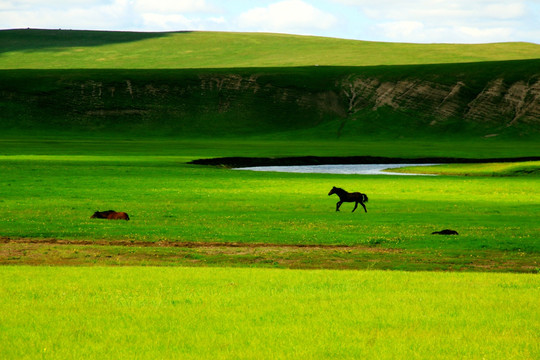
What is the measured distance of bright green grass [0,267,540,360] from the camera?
11.9 meters

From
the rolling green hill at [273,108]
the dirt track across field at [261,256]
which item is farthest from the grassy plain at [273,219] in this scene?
the rolling green hill at [273,108]

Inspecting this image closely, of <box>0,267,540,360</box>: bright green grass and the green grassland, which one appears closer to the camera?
<box>0,267,540,360</box>: bright green grass

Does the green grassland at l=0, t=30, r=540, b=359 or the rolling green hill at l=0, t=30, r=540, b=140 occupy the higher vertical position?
the green grassland at l=0, t=30, r=540, b=359

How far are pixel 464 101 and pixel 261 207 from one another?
15920 centimetres

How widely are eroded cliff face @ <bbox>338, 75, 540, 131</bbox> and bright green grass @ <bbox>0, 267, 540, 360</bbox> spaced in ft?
546

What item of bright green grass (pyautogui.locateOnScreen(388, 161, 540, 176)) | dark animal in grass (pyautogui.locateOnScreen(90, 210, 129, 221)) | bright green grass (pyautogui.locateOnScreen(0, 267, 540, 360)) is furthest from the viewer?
bright green grass (pyautogui.locateOnScreen(388, 161, 540, 176))

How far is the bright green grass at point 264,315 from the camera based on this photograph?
11891 millimetres

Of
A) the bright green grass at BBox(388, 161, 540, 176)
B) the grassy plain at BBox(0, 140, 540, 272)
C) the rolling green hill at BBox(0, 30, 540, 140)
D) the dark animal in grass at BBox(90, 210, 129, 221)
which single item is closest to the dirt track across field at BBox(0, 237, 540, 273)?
the grassy plain at BBox(0, 140, 540, 272)

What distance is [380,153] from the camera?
10706 centimetres

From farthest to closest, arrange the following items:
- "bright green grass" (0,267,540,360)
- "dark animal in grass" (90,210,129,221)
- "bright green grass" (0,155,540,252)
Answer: "dark animal in grass" (90,210,129,221) → "bright green grass" (0,155,540,252) → "bright green grass" (0,267,540,360)

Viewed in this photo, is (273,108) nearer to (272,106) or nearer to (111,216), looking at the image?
(272,106)

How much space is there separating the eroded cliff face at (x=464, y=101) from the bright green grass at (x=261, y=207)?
116581 mm

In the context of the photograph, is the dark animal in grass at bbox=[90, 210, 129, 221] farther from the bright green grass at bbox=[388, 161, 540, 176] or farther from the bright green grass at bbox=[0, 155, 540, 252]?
the bright green grass at bbox=[388, 161, 540, 176]

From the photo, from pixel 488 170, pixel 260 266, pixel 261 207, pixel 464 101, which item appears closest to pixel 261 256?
pixel 260 266
